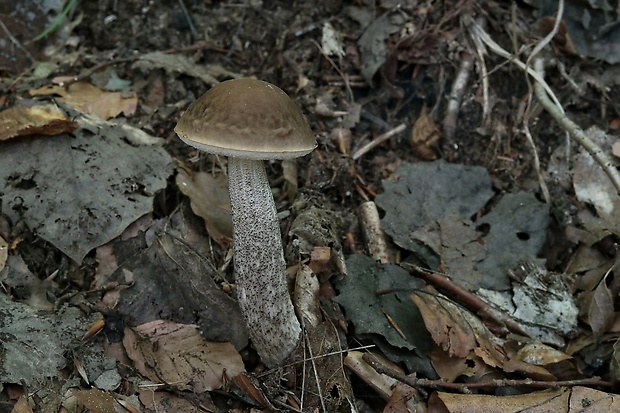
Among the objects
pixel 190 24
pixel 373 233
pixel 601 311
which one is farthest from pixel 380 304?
pixel 190 24

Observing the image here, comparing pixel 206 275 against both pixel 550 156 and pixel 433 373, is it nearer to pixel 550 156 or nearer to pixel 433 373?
pixel 433 373

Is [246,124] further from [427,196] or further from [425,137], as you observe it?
[425,137]

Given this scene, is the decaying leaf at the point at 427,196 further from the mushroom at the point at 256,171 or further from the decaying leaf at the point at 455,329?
the mushroom at the point at 256,171

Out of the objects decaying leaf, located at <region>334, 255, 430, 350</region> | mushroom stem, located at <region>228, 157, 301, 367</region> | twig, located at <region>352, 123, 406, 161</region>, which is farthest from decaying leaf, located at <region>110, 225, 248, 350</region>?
twig, located at <region>352, 123, 406, 161</region>

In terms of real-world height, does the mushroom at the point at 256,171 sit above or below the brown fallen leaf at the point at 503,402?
above

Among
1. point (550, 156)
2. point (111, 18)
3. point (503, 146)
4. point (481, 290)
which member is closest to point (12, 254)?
point (111, 18)

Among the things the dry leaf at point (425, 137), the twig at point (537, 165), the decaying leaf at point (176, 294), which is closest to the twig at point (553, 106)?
the twig at point (537, 165)
